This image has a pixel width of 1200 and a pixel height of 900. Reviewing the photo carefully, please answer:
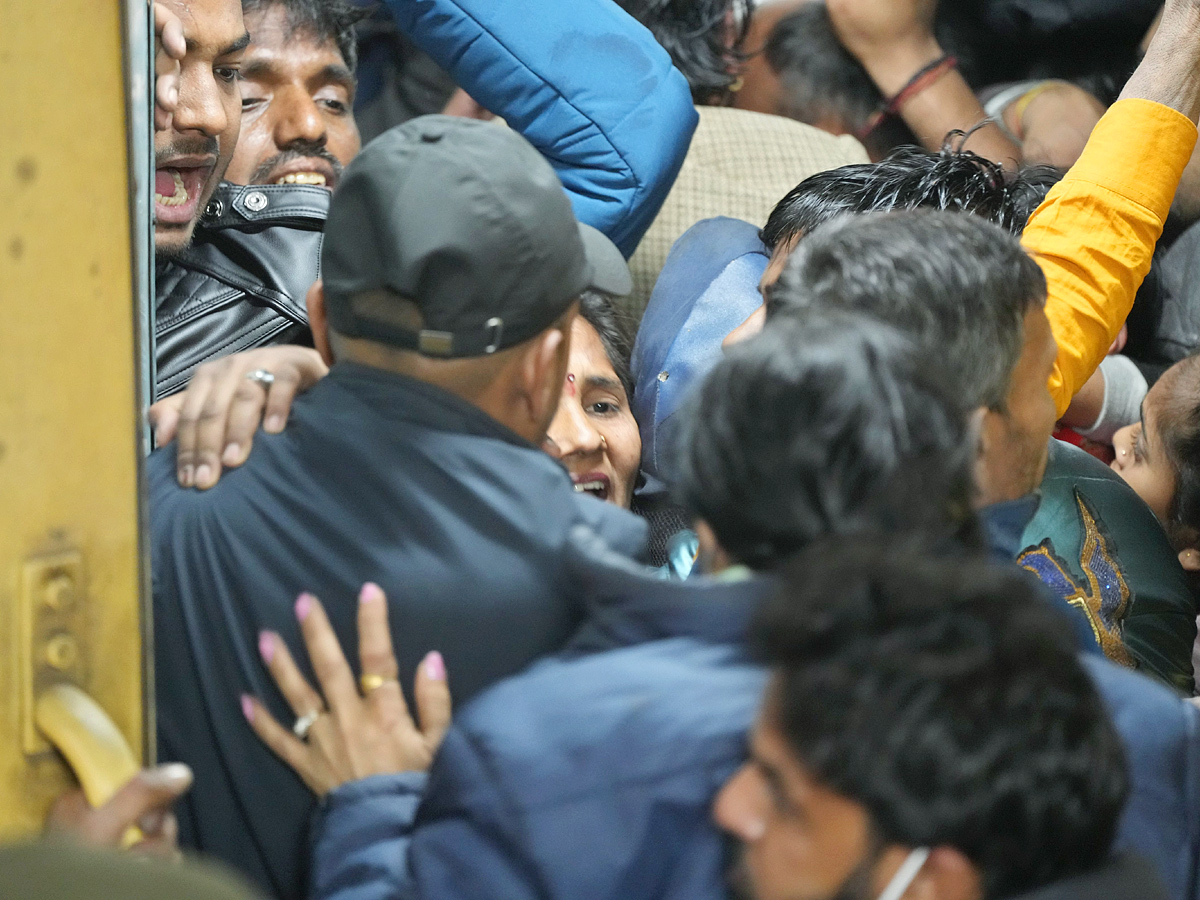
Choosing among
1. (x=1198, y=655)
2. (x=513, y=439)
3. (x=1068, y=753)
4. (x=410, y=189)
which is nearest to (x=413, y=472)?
(x=513, y=439)

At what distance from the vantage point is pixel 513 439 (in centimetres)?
107

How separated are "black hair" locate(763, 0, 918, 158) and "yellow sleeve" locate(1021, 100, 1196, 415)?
1.15 metres

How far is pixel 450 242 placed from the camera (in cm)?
101

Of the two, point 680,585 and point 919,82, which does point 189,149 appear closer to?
point 680,585

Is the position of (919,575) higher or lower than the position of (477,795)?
higher

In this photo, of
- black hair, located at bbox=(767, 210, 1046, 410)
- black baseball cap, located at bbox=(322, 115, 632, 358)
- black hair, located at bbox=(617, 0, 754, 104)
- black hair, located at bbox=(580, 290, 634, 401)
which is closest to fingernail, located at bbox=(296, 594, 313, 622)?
black baseball cap, located at bbox=(322, 115, 632, 358)

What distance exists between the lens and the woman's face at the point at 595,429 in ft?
5.99

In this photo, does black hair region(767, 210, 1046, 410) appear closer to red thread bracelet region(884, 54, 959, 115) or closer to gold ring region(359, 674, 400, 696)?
gold ring region(359, 674, 400, 696)

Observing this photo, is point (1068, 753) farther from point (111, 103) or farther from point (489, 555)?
point (111, 103)

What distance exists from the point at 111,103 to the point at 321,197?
107cm

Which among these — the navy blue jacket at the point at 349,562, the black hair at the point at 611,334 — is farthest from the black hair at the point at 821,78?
the navy blue jacket at the point at 349,562

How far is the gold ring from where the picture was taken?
103cm

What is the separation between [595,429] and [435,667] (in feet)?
2.89

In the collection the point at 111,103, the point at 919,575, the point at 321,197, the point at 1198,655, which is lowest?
the point at 1198,655
